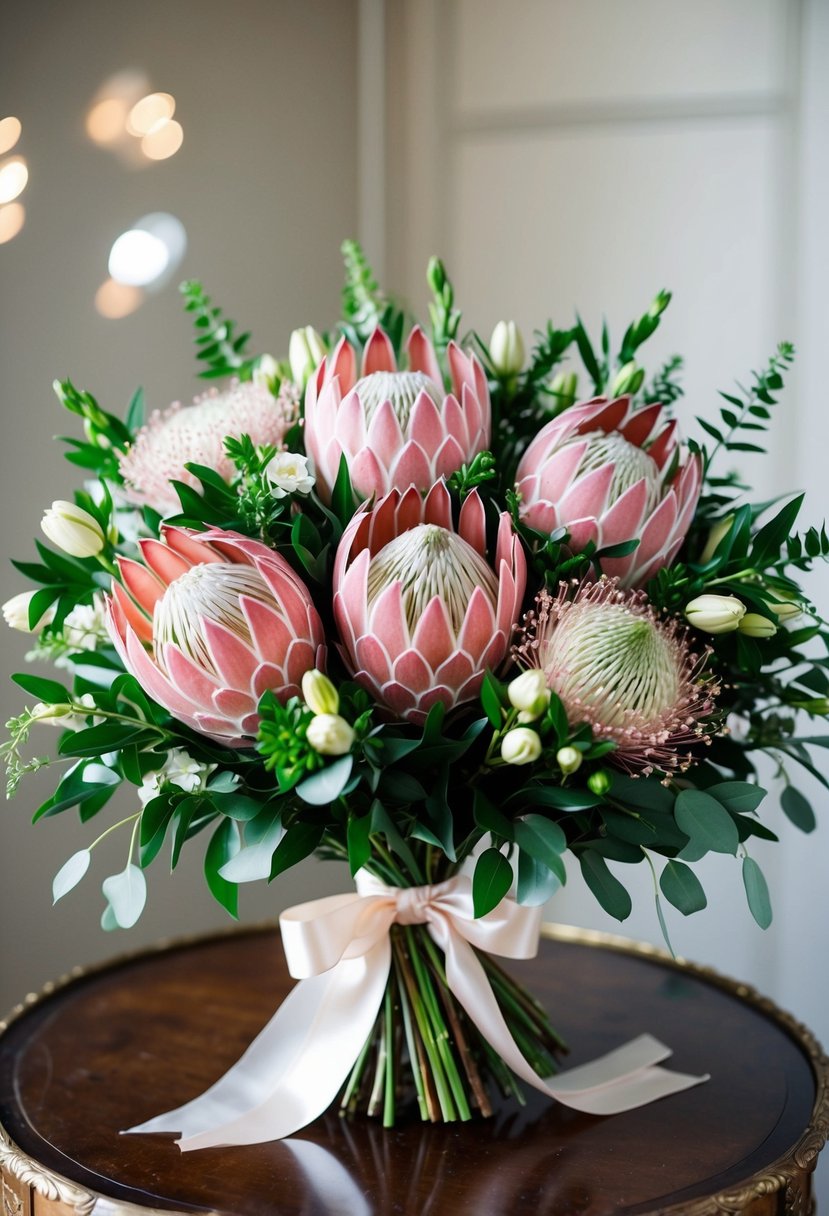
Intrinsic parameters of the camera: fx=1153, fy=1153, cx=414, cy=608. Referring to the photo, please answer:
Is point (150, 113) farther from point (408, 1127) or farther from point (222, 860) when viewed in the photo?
point (408, 1127)

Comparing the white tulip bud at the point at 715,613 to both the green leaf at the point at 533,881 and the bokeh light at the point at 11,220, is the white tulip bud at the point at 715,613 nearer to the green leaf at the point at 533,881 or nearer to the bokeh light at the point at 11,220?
the green leaf at the point at 533,881

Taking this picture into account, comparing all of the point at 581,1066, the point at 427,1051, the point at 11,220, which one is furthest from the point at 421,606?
the point at 11,220

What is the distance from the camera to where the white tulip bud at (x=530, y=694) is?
2.15 feet

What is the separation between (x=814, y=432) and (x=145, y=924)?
3.58 ft

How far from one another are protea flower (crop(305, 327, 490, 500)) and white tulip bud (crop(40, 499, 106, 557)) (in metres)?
0.16

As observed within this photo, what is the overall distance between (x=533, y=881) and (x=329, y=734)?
173 millimetres

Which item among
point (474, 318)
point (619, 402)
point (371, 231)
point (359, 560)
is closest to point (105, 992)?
point (359, 560)

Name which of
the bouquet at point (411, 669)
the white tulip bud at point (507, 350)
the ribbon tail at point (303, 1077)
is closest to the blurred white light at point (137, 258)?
the bouquet at point (411, 669)

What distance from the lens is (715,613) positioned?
2.44 ft

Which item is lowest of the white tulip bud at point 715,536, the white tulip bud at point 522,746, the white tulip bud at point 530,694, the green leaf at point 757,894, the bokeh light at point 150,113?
the green leaf at point 757,894

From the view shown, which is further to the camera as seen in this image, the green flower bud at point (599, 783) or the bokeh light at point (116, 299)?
the bokeh light at point (116, 299)

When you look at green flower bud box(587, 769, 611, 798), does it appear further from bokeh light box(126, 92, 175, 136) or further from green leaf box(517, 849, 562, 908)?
bokeh light box(126, 92, 175, 136)

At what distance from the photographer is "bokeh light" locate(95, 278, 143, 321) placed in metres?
1.42

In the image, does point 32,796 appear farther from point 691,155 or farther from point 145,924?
point 691,155
